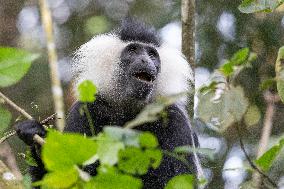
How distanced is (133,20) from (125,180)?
121 inches

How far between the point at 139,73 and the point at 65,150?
8.05 feet

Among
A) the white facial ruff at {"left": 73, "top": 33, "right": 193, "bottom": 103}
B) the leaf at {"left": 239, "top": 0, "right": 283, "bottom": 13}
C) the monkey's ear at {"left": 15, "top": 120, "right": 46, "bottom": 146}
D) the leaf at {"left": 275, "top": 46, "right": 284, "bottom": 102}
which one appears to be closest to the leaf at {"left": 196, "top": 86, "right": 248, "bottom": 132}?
the leaf at {"left": 275, "top": 46, "right": 284, "bottom": 102}

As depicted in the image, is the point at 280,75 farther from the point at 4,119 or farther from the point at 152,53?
the point at 152,53

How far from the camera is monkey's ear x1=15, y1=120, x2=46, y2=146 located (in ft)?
10.2

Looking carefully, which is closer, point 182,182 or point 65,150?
point 65,150

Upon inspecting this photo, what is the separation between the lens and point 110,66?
3.95 metres

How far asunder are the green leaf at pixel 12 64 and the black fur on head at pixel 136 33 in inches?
110

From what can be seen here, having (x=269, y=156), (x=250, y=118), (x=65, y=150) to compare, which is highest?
(x=65, y=150)

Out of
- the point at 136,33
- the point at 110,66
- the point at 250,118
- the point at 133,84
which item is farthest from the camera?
the point at 136,33

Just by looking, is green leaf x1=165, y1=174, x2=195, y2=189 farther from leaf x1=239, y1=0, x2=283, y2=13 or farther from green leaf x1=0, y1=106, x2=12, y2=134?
leaf x1=239, y1=0, x2=283, y2=13

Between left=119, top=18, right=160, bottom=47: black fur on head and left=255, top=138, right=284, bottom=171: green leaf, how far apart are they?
2.69 m

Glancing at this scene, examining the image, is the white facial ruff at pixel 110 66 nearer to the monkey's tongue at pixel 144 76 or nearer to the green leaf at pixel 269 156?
the monkey's tongue at pixel 144 76

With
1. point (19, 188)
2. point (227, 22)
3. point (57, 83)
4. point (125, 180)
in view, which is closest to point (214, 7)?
point (227, 22)

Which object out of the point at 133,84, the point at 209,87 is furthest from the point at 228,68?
the point at 133,84
